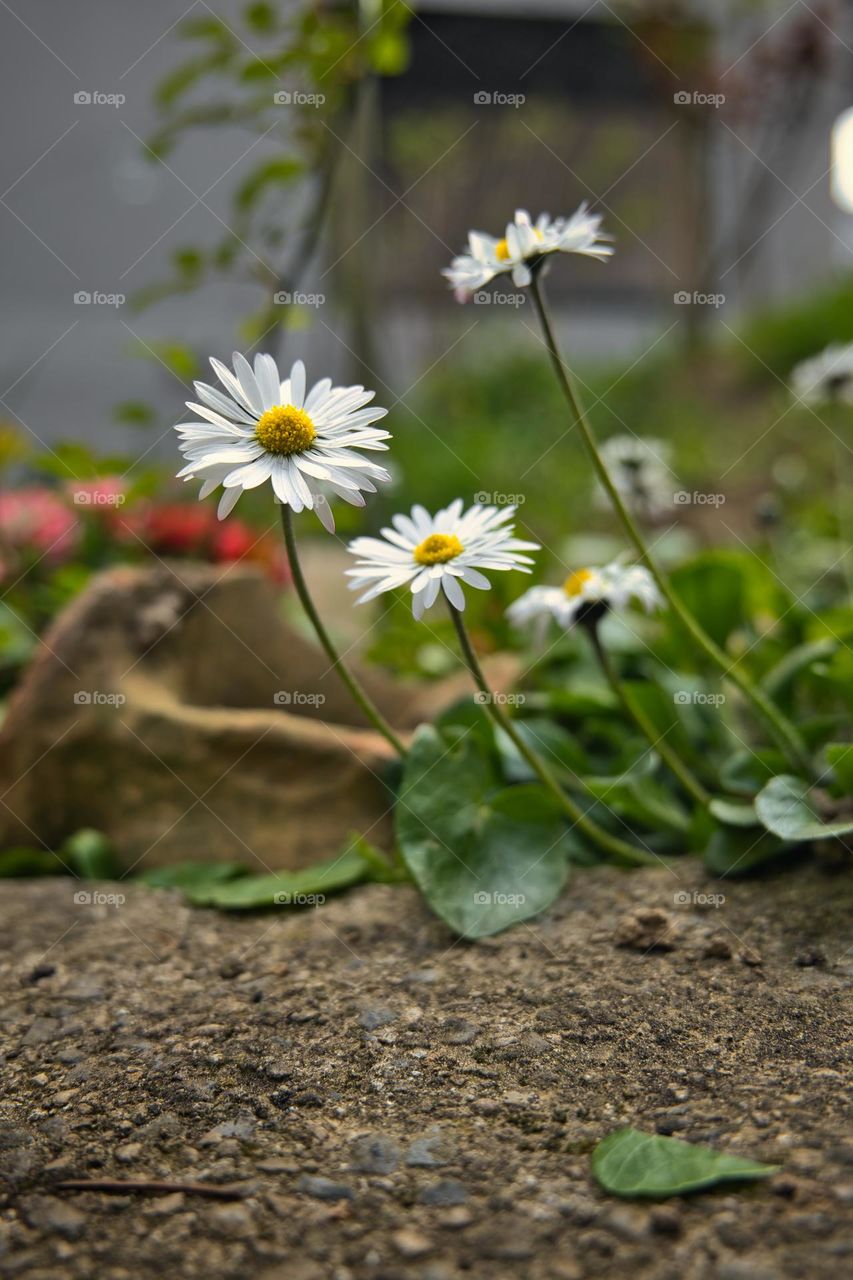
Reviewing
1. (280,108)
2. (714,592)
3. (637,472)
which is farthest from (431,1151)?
(280,108)

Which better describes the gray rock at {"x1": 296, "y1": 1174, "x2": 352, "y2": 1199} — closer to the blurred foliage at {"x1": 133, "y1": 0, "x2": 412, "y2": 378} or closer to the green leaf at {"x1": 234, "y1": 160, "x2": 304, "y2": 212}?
the blurred foliage at {"x1": 133, "y1": 0, "x2": 412, "y2": 378}

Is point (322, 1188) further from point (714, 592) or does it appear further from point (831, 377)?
point (831, 377)

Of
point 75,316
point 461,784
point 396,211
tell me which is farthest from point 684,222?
point 461,784

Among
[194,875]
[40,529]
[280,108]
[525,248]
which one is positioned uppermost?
[280,108]

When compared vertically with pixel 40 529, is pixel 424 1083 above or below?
below

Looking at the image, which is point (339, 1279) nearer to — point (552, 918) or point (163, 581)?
point (552, 918)
